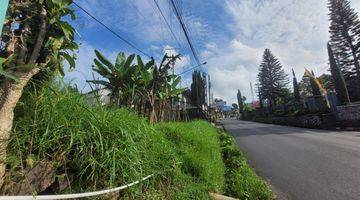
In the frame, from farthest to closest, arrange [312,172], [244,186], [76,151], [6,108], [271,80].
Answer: [271,80] → [312,172] → [244,186] → [76,151] → [6,108]

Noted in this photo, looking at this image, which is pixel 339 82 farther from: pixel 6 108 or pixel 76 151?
pixel 6 108

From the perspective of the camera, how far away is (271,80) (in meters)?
67.6

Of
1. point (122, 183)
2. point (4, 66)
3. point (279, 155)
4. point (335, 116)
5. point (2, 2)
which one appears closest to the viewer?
point (2, 2)

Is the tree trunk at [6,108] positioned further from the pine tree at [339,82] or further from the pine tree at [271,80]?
the pine tree at [271,80]

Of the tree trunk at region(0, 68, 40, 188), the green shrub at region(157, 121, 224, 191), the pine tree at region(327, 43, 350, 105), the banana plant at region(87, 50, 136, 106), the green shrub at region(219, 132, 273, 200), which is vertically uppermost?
the pine tree at region(327, 43, 350, 105)

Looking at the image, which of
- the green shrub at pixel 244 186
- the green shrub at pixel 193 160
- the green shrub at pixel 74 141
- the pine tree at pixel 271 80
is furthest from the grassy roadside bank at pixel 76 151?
the pine tree at pixel 271 80

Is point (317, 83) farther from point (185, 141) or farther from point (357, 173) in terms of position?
point (185, 141)

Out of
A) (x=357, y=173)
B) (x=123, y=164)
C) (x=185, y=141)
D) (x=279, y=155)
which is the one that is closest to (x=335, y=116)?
(x=279, y=155)

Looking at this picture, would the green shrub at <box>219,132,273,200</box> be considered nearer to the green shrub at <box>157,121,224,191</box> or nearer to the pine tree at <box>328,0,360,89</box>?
the green shrub at <box>157,121,224,191</box>

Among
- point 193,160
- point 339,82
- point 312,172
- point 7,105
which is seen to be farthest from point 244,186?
point 339,82

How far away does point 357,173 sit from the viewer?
296 inches

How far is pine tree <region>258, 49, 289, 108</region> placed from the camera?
67062 mm

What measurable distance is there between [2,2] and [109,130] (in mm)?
1840

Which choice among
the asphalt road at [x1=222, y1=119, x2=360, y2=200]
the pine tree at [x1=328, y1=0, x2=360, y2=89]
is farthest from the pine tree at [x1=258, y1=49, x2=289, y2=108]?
the asphalt road at [x1=222, y1=119, x2=360, y2=200]
